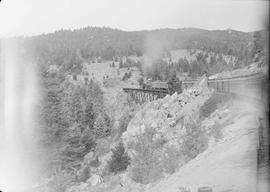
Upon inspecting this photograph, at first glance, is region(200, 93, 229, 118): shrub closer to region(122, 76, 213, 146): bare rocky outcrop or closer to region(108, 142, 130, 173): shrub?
region(122, 76, 213, 146): bare rocky outcrop

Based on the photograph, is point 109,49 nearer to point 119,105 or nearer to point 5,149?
point 119,105

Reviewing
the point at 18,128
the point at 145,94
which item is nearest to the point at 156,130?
the point at 18,128

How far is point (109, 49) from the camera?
38.9m

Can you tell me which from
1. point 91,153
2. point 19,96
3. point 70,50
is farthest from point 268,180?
point 70,50

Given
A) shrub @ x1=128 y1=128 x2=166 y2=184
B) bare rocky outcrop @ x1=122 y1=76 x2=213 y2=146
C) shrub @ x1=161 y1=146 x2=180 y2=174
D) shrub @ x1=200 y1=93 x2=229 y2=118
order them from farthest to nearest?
bare rocky outcrop @ x1=122 y1=76 x2=213 y2=146 < shrub @ x1=200 y1=93 x2=229 y2=118 < shrub @ x1=128 y1=128 x2=166 y2=184 < shrub @ x1=161 y1=146 x2=180 y2=174

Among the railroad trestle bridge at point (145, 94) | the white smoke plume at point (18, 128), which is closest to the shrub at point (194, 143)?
the white smoke plume at point (18, 128)

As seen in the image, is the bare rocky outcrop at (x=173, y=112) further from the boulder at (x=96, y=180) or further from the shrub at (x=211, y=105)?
the boulder at (x=96, y=180)

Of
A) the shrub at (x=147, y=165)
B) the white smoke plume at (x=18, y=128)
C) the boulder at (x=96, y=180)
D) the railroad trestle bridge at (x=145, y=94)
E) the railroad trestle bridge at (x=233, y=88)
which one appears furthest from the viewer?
Result: the railroad trestle bridge at (x=145, y=94)

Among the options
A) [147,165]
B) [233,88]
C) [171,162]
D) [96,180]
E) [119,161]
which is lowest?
[96,180]

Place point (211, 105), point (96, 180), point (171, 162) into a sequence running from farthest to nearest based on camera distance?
1. point (96, 180)
2. point (211, 105)
3. point (171, 162)

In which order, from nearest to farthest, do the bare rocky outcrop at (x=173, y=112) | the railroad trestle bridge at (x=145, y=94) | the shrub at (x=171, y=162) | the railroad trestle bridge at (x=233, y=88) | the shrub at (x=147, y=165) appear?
the railroad trestle bridge at (x=233, y=88), the shrub at (x=171, y=162), the shrub at (x=147, y=165), the bare rocky outcrop at (x=173, y=112), the railroad trestle bridge at (x=145, y=94)

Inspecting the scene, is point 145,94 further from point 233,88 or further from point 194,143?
point 233,88

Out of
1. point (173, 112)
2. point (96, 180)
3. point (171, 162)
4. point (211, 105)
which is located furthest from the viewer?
point (173, 112)

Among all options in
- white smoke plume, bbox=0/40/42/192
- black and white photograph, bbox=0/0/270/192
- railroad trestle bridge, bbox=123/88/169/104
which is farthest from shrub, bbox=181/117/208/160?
railroad trestle bridge, bbox=123/88/169/104
